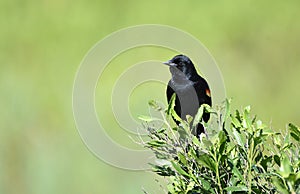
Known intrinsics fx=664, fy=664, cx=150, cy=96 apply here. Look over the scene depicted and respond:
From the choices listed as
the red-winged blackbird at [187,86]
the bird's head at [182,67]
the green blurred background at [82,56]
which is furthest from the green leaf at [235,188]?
the green blurred background at [82,56]

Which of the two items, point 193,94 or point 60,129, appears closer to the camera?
point 193,94

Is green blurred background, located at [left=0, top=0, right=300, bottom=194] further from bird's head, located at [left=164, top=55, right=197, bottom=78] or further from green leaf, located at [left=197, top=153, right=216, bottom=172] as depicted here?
green leaf, located at [left=197, top=153, right=216, bottom=172]

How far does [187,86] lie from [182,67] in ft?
0.28

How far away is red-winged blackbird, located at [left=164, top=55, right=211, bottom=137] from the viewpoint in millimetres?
1842

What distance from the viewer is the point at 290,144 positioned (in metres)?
1.29

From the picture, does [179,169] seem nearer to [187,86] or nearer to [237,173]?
[237,173]

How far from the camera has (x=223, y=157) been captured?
1237 millimetres

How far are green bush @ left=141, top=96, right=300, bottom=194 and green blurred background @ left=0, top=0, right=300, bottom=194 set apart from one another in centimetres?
199

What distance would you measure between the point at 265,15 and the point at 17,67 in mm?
1513

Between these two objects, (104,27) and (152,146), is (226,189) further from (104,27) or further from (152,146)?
(104,27)

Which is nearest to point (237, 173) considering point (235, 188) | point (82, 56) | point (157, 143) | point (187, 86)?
point (235, 188)

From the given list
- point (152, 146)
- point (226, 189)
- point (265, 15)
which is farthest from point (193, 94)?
point (265, 15)

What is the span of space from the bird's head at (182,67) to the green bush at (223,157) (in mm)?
595

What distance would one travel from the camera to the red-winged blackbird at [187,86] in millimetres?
1842
